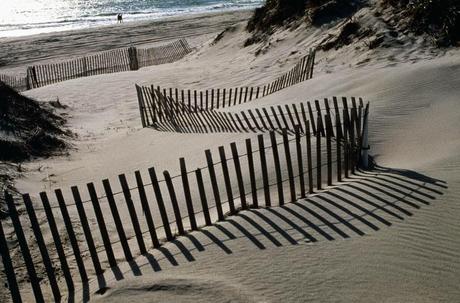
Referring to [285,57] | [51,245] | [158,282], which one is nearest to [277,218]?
[158,282]

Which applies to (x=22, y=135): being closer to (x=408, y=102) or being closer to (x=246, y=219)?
(x=246, y=219)

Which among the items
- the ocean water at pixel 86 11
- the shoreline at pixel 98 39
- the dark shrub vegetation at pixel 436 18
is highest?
the ocean water at pixel 86 11

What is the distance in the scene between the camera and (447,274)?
421cm

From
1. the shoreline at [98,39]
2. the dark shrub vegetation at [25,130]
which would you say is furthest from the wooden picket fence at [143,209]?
the shoreline at [98,39]

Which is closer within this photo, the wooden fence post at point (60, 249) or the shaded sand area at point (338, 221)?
the shaded sand area at point (338, 221)

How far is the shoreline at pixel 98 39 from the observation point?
3312 cm

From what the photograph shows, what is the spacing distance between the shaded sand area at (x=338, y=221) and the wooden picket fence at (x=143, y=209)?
0.23m

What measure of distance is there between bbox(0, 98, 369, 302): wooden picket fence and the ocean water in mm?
46199

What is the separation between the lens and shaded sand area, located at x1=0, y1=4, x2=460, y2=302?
4137mm

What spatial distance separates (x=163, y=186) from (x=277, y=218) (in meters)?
2.74

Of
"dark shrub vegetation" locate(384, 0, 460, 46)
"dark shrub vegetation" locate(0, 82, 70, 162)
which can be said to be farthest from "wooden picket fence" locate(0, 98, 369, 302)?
"dark shrub vegetation" locate(384, 0, 460, 46)

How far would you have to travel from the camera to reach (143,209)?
4.95 metres

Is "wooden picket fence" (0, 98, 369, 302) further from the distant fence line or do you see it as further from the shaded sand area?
the distant fence line

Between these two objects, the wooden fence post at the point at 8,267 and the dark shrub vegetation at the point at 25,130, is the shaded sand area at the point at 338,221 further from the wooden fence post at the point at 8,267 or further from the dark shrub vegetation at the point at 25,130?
the wooden fence post at the point at 8,267
